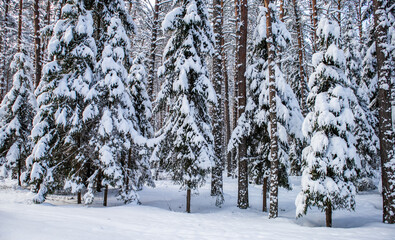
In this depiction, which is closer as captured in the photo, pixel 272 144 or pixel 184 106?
pixel 272 144

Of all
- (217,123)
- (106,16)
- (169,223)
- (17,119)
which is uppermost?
(106,16)

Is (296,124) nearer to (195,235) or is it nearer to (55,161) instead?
(195,235)

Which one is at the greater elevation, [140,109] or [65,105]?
[140,109]

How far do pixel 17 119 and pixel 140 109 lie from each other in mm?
9486

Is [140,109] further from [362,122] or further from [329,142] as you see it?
[362,122]

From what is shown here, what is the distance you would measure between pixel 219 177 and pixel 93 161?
23.1ft

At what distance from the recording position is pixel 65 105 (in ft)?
40.2

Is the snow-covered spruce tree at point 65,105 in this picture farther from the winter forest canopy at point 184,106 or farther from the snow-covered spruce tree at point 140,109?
the snow-covered spruce tree at point 140,109

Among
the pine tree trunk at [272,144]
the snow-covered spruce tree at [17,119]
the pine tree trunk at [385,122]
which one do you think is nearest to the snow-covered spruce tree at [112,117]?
the pine tree trunk at [272,144]

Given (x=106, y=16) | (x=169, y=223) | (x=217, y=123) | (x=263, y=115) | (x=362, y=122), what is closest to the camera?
(x=169, y=223)

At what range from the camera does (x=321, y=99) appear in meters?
9.95

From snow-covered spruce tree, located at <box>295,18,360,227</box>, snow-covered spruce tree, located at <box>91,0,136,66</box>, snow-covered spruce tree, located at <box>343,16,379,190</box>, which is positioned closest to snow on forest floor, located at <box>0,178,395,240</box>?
snow-covered spruce tree, located at <box>295,18,360,227</box>

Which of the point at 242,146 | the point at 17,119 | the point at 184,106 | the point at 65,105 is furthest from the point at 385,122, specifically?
the point at 17,119

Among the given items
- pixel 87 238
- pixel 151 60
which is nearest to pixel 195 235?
pixel 87 238
